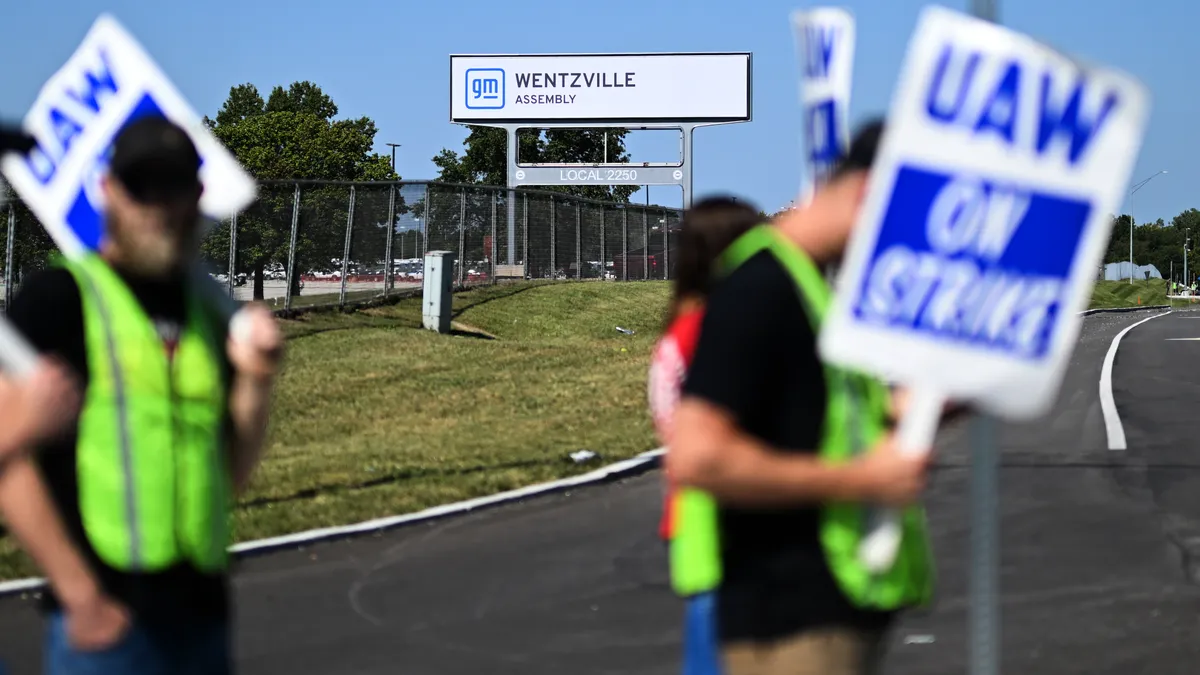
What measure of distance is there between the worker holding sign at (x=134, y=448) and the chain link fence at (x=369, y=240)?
1672 cm

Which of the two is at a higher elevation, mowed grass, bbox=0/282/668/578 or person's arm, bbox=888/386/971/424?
person's arm, bbox=888/386/971/424

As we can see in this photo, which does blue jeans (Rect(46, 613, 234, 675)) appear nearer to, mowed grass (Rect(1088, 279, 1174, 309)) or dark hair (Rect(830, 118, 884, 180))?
dark hair (Rect(830, 118, 884, 180))

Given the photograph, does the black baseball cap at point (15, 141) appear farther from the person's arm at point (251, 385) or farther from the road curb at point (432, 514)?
the road curb at point (432, 514)

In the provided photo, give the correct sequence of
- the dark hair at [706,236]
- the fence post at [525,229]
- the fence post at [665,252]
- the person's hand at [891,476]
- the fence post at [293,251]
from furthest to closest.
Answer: the fence post at [665,252]
the fence post at [525,229]
the fence post at [293,251]
the dark hair at [706,236]
the person's hand at [891,476]

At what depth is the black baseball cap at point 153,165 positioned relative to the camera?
10.5 ft

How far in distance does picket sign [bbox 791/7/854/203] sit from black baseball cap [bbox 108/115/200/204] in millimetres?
1199

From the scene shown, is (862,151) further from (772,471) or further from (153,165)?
(153,165)

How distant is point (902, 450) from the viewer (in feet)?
9.66

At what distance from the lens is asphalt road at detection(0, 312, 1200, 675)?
7461 mm

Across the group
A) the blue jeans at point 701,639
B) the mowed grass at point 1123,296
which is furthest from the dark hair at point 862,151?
the mowed grass at point 1123,296

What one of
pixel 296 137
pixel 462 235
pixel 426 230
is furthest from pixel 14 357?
pixel 296 137

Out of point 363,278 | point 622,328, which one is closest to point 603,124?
point 622,328

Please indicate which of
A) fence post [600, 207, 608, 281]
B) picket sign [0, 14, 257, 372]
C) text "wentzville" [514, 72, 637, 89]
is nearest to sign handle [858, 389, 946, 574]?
picket sign [0, 14, 257, 372]

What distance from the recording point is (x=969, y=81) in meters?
2.91
